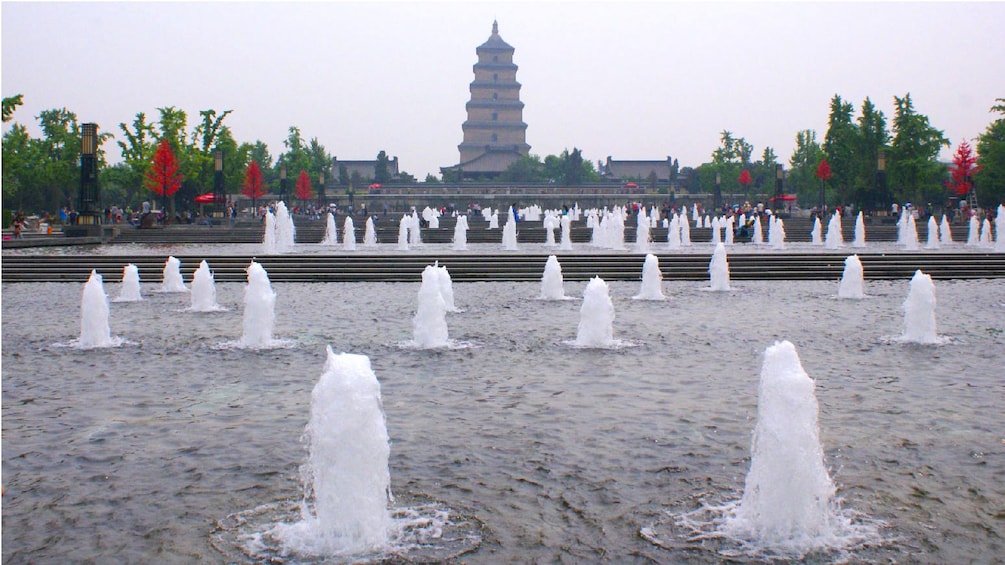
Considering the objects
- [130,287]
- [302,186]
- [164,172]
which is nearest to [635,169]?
[302,186]

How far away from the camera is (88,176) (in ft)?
102

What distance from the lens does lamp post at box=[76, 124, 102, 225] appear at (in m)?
31.2

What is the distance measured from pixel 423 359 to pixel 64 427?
12.7 feet

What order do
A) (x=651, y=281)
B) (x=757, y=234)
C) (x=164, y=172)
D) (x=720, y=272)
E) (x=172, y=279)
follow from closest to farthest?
(x=651, y=281), (x=720, y=272), (x=172, y=279), (x=757, y=234), (x=164, y=172)

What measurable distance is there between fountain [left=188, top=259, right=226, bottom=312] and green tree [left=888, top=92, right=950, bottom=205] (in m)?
45.0

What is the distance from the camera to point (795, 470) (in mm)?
4902

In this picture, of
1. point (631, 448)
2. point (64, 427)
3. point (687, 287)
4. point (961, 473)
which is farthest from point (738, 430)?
point (687, 287)

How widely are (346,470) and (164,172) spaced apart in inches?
1846

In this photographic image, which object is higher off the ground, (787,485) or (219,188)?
(219,188)

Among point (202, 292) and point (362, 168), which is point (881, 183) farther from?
point (362, 168)

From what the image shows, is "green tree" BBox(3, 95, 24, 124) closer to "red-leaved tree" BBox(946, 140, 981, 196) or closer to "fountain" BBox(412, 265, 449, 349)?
"fountain" BBox(412, 265, 449, 349)

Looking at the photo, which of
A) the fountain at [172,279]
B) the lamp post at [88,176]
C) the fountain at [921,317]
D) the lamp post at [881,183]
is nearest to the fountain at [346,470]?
the fountain at [921,317]

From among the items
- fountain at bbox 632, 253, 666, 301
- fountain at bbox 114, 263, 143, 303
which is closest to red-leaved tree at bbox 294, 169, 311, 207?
fountain at bbox 114, 263, 143, 303

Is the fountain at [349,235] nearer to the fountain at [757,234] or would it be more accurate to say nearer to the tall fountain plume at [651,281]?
the tall fountain plume at [651,281]
